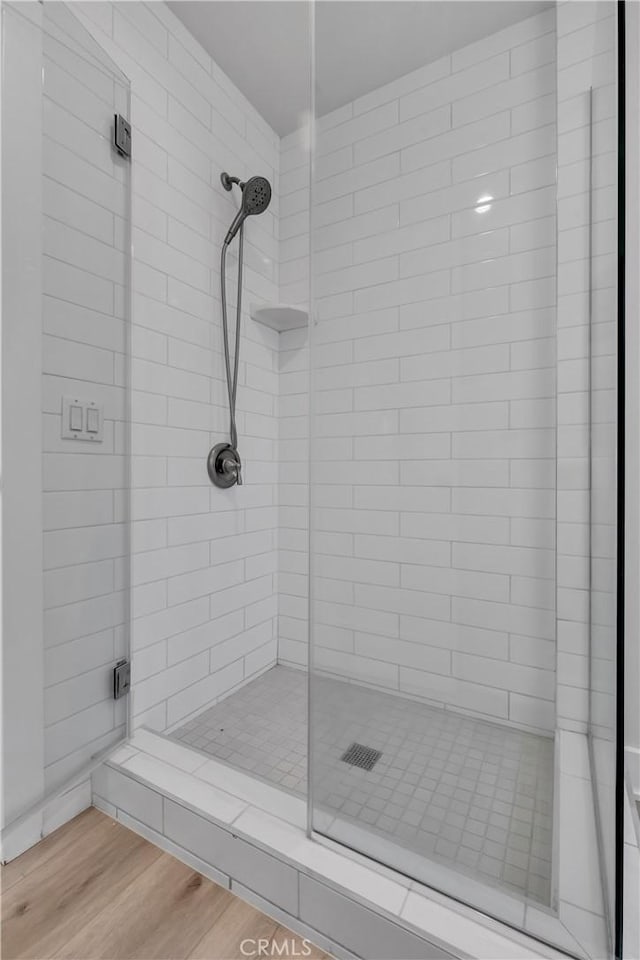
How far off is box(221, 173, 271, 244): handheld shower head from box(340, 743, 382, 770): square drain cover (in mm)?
1561

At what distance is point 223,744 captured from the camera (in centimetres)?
130

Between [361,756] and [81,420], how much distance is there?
101 cm

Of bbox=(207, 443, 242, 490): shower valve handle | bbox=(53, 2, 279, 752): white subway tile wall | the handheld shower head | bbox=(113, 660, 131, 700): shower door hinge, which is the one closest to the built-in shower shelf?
bbox=(53, 2, 279, 752): white subway tile wall

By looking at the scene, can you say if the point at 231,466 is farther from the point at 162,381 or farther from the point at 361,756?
the point at 361,756

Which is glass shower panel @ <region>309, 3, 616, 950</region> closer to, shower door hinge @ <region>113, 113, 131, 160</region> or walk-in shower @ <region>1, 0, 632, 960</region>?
walk-in shower @ <region>1, 0, 632, 960</region>

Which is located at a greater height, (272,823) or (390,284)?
(390,284)

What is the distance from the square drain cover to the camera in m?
0.91

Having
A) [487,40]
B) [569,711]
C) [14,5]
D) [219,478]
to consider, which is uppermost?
[14,5]

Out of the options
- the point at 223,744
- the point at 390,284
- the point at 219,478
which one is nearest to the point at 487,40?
the point at 390,284

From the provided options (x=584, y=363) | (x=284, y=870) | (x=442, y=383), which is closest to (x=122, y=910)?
(x=284, y=870)

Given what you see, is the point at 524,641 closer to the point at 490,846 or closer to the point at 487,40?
the point at 490,846

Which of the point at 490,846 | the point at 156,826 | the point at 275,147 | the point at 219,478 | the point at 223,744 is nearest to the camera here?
the point at 490,846

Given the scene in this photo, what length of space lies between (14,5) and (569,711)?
1.87 metres

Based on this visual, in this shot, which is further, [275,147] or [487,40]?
[275,147]
